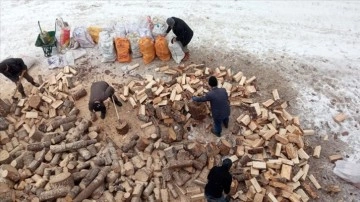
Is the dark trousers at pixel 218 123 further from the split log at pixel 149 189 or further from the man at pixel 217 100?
the split log at pixel 149 189

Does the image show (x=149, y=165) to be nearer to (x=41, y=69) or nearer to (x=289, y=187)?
(x=289, y=187)

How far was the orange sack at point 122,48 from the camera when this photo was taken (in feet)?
34.5

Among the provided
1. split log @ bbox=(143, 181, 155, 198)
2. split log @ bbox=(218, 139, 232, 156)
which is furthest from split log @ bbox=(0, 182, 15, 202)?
split log @ bbox=(218, 139, 232, 156)

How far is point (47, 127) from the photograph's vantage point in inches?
345

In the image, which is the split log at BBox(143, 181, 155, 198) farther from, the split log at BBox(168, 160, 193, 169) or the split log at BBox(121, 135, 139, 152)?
the split log at BBox(121, 135, 139, 152)

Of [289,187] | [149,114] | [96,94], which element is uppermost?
[96,94]

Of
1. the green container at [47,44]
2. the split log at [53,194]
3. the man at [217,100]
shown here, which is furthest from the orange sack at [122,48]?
the split log at [53,194]

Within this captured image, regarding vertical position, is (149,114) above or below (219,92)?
below

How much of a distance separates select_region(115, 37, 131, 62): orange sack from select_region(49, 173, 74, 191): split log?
4351 mm

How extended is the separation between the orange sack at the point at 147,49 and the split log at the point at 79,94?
6.73ft

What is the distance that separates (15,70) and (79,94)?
1856 millimetres

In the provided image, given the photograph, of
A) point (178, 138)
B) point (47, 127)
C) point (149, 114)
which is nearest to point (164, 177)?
point (178, 138)

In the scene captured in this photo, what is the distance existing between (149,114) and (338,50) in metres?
6.02

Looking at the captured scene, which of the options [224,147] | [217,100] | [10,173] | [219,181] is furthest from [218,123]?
[10,173]
